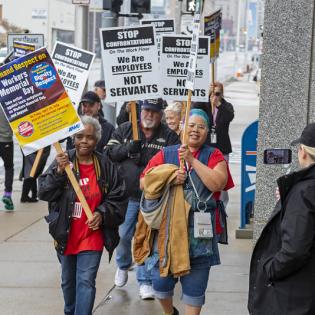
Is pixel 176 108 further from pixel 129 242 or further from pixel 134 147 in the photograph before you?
pixel 129 242

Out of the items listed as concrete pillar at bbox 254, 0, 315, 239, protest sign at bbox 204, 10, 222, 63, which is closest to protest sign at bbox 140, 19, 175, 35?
protest sign at bbox 204, 10, 222, 63

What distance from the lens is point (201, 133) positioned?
663cm

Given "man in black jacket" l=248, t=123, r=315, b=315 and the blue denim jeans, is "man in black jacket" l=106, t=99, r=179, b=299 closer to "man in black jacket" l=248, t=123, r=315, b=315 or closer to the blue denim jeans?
the blue denim jeans

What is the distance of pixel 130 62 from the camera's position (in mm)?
8328

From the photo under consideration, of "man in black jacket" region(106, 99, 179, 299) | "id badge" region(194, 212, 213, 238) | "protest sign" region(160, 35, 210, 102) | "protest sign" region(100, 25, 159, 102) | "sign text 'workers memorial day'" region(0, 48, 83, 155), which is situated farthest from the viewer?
"protest sign" region(160, 35, 210, 102)

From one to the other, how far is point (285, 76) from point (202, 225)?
2.17 meters

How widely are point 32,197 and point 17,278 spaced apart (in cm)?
481

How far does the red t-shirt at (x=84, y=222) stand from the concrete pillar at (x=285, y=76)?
2.02 metres

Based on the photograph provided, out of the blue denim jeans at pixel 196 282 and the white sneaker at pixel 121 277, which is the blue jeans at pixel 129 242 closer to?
the white sneaker at pixel 121 277

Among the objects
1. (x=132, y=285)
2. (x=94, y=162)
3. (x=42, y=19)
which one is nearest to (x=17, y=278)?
(x=132, y=285)

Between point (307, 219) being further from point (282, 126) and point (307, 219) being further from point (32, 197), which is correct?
point (32, 197)

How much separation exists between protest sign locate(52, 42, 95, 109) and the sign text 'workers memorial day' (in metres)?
2.64

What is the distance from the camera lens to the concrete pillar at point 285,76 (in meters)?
8.02

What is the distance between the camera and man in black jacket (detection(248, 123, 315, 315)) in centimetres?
456
